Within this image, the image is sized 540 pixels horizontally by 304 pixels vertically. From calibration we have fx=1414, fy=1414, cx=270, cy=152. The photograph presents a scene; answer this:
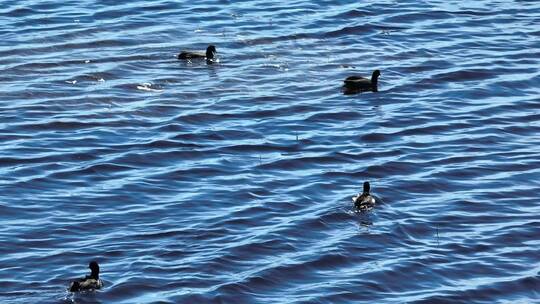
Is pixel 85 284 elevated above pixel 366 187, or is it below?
above

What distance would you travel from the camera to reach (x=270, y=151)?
2553 cm

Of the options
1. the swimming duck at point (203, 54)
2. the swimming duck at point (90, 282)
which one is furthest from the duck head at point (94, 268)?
the swimming duck at point (203, 54)

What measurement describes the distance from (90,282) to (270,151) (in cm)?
752

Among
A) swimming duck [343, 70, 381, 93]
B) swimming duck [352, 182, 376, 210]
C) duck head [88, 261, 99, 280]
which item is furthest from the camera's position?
swimming duck [343, 70, 381, 93]

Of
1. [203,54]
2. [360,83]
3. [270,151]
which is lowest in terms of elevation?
[270,151]

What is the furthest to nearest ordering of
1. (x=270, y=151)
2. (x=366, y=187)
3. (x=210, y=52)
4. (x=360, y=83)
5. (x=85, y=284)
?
(x=210, y=52), (x=360, y=83), (x=270, y=151), (x=366, y=187), (x=85, y=284)

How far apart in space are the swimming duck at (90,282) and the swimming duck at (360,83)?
1122cm

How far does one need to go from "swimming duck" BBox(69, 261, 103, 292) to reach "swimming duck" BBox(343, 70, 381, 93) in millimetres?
11215

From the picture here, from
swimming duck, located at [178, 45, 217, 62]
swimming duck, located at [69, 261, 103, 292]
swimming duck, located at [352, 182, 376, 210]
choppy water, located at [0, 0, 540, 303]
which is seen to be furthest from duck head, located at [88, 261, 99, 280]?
swimming duck, located at [178, 45, 217, 62]

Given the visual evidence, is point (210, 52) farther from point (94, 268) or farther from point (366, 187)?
point (94, 268)

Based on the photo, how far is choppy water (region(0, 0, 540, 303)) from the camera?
1994cm

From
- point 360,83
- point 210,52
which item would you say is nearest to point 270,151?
point 360,83

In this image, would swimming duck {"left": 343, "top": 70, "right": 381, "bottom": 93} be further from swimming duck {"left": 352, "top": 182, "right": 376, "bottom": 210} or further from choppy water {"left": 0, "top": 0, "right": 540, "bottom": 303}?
swimming duck {"left": 352, "top": 182, "right": 376, "bottom": 210}

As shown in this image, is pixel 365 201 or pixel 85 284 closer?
pixel 85 284
